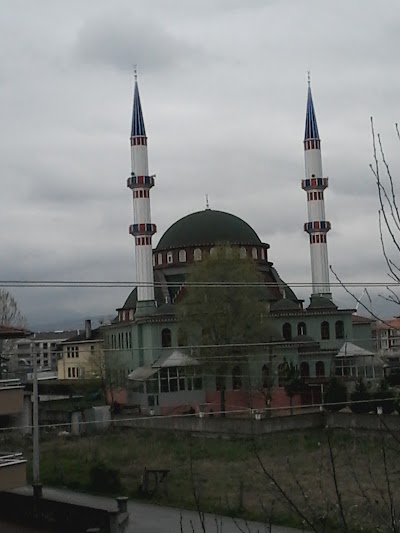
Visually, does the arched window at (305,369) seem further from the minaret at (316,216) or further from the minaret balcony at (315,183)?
the minaret balcony at (315,183)

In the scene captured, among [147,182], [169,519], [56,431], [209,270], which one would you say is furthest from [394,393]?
[147,182]

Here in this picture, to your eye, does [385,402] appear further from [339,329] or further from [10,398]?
[339,329]

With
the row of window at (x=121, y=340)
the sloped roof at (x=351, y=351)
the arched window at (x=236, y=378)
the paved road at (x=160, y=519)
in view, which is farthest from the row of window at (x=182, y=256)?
the paved road at (x=160, y=519)

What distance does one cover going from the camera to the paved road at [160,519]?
13328mm

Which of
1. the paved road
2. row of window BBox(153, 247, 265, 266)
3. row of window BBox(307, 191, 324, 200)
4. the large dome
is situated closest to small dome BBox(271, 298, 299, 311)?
row of window BBox(153, 247, 265, 266)

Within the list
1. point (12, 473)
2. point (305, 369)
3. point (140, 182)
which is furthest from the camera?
point (140, 182)

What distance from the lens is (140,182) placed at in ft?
142

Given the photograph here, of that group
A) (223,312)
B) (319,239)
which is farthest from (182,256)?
(223,312)

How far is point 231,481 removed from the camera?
59.9 feet

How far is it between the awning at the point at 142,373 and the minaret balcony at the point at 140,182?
1019 centimetres

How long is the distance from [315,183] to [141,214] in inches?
409

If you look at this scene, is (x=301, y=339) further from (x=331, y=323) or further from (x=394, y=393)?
(x=394, y=393)

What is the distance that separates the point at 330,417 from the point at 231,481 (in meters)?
8.83

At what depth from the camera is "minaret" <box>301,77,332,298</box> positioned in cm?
4578
